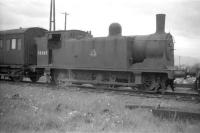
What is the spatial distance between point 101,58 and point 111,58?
61 cm

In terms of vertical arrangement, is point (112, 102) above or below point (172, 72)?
below

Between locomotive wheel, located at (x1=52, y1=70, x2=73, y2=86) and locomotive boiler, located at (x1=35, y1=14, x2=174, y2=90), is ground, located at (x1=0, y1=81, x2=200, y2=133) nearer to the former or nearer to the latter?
locomotive boiler, located at (x1=35, y1=14, x2=174, y2=90)

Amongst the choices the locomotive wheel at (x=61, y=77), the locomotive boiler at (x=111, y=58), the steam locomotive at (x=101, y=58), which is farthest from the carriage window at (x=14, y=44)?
the locomotive wheel at (x=61, y=77)

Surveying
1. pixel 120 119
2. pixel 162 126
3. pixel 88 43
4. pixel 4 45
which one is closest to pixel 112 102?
pixel 120 119

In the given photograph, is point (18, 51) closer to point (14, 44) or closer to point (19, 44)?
point (19, 44)

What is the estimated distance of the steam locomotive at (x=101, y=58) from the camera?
43.3 feet

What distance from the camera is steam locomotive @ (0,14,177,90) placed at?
13.2m

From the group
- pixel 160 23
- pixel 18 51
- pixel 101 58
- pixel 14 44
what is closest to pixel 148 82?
pixel 101 58

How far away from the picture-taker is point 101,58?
14.5m

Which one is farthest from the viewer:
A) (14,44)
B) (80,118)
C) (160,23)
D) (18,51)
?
(14,44)

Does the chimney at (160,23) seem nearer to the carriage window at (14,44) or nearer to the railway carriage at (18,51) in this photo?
the railway carriage at (18,51)

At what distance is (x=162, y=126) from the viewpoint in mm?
6828

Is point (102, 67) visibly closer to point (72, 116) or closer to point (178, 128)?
point (72, 116)

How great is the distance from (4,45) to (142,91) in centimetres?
1105
